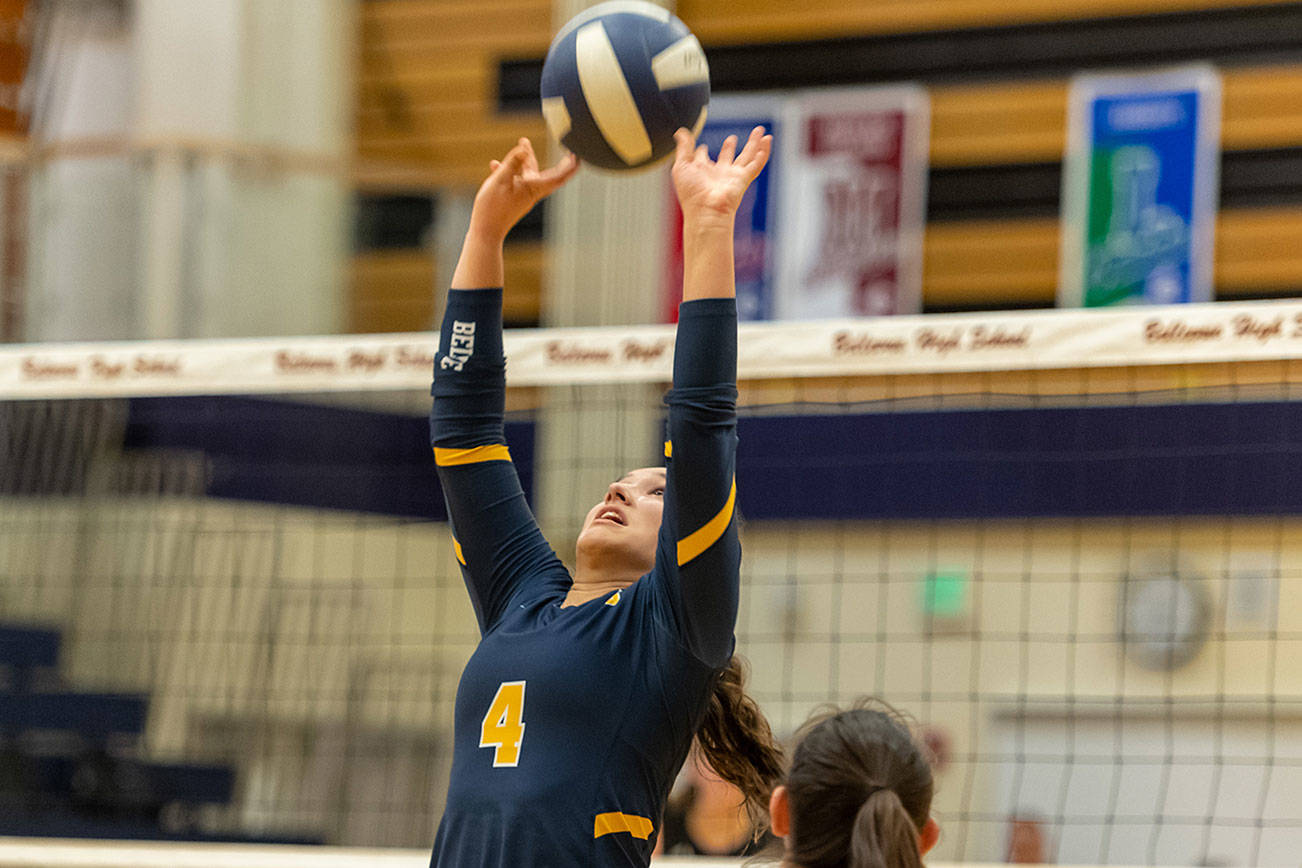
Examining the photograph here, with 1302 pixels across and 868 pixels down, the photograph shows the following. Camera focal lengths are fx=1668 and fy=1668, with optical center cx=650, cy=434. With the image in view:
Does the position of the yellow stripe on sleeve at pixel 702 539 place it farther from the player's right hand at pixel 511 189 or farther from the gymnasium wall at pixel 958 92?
the gymnasium wall at pixel 958 92

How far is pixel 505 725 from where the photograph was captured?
2.43m

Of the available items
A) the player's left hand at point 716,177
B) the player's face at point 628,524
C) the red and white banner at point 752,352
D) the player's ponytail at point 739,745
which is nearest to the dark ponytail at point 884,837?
the player's ponytail at point 739,745

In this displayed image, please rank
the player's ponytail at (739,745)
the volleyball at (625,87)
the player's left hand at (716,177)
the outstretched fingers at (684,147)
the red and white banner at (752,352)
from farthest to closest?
1. the red and white banner at (752,352)
2. the volleyball at (625,87)
3. the player's ponytail at (739,745)
4. the outstretched fingers at (684,147)
5. the player's left hand at (716,177)

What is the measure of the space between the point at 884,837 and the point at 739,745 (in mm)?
552

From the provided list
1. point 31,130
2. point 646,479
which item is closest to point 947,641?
point 31,130

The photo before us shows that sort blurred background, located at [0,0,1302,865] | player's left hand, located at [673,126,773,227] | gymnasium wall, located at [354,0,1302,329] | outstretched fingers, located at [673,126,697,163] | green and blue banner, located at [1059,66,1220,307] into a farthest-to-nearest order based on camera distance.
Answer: gymnasium wall, located at [354,0,1302,329] < green and blue banner, located at [1059,66,1220,307] < blurred background, located at [0,0,1302,865] < outstretched fingers, located at [673,126,697,163] < player's left hand, located at [673,126,773,227]

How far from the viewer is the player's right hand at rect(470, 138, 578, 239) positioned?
2850mm

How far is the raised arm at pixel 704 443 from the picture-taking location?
230 cm

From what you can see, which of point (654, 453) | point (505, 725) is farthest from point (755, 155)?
point (654, 453)

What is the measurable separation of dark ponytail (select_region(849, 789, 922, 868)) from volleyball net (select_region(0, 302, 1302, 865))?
450 cm

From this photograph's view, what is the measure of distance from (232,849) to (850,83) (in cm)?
671

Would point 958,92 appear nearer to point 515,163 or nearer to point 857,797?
point 515,163

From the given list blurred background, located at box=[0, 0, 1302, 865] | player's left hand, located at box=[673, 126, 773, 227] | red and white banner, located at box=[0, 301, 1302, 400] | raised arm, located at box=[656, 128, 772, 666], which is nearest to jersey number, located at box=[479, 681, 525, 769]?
raised arm, located at box=[656, 128, 772, 666]

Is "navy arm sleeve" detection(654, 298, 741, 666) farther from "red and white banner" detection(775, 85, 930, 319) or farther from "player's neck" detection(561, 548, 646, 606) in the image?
"red and white banner" detection(775, 85, 930, 319)
